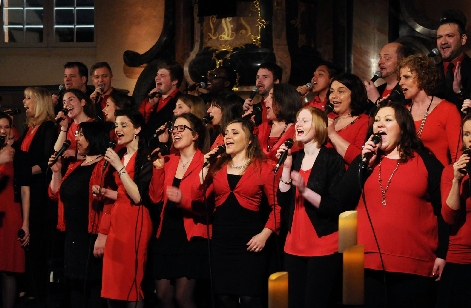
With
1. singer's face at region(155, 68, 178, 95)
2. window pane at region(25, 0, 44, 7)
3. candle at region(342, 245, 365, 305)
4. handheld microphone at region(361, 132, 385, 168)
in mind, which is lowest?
candle at region(342, 245, 365, 305)

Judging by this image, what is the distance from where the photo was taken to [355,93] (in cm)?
660

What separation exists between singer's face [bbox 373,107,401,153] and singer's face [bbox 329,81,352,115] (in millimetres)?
1149

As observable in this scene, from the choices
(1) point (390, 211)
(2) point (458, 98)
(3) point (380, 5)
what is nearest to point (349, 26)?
(3) point (380, 5)

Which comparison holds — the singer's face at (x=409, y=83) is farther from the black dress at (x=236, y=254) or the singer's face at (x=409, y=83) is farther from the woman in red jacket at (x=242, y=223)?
the black dress at (x=236, y=254)

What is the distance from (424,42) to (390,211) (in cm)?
437

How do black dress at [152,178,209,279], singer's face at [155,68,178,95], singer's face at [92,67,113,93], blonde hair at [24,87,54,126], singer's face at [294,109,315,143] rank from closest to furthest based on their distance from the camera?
1. singer's face at [294,109,315,143]
2. black dress at [152,178,209,279]
3. blonde hair at [24,87,54,126]
4. singer's face at [155,68,178,95]
5. singer's face at [92,67,113,93]

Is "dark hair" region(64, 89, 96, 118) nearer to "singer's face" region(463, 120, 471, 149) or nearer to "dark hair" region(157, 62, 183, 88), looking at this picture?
"dark hair" region(157, 62, 183, 88)

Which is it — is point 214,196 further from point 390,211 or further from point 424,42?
point 424,42

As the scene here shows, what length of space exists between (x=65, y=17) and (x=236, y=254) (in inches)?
288

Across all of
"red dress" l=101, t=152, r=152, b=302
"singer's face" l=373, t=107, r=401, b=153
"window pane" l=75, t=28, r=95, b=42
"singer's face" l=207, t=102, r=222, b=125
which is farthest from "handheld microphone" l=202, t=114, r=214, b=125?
"window pane" l=75, t=28, r=95, b=42

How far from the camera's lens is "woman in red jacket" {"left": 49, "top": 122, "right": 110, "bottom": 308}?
6988 millimetres

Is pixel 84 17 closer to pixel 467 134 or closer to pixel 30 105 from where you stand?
pixel 30 105

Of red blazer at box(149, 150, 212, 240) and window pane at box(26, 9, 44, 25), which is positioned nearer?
red blazer at box(149, 150, 212, 240)

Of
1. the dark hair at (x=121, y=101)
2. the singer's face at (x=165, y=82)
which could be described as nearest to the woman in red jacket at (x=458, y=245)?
the dark hair at (x=121, y=101)
